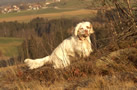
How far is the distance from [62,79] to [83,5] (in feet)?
7.64

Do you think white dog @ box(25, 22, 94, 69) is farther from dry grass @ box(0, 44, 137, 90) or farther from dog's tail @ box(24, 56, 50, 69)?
dry grass @ box(0, 44, 137, 90)

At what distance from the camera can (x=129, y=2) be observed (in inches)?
243

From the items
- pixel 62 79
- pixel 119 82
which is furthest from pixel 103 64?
pixel 119 82

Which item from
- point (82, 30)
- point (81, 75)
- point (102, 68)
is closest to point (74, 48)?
point (82, 30)

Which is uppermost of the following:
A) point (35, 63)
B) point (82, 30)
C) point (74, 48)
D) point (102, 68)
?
point (82, 30)

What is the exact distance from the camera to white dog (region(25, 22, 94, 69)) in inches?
233

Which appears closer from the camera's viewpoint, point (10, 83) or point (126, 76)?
point (126, 76)

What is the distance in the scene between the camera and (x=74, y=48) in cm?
595

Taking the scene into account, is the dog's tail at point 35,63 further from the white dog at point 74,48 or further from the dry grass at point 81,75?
the dry grass at point 81,75

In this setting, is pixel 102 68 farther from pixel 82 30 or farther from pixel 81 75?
pixel 82 30

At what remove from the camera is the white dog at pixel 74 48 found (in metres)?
5.91

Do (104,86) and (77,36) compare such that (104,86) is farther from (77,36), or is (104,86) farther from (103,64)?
(77,36)

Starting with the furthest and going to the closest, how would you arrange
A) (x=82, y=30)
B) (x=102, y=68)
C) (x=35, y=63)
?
(x=35, y=63)
(x=82, y=30)
(x=102, y=68)

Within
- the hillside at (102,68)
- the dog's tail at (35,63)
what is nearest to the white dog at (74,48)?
the dog's tail at (35,63)
